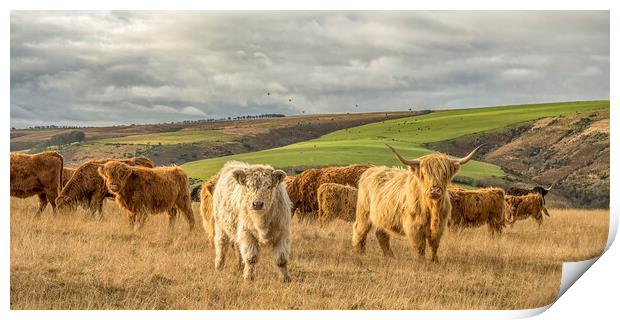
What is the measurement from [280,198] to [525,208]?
4.83 metres

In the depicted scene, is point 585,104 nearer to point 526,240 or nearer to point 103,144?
point 526,240

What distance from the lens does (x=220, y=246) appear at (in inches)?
290

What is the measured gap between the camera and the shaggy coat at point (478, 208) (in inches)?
382

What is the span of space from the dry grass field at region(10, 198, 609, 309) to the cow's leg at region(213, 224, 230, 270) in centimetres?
10

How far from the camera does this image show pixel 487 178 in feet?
30.2

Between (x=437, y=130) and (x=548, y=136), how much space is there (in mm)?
1238

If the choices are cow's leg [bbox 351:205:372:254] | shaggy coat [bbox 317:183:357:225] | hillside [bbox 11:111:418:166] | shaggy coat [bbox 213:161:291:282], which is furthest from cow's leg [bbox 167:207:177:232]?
shaggy coat [bbox 213:161:291:282]

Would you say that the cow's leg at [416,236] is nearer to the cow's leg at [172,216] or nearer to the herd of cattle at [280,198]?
the herd of cattle at [280,198]

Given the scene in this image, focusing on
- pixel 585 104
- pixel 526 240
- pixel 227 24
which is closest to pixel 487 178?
pixel 526 240

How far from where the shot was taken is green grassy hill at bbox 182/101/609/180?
841 cm

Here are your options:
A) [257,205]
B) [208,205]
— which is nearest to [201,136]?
[208,205]

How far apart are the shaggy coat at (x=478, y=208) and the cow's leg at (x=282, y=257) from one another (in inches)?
140

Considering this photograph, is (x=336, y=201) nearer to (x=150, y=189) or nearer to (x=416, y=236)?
(x=150, y=189)

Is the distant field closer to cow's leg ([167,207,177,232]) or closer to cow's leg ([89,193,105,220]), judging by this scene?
cow's leg ([167,207,177,232])
